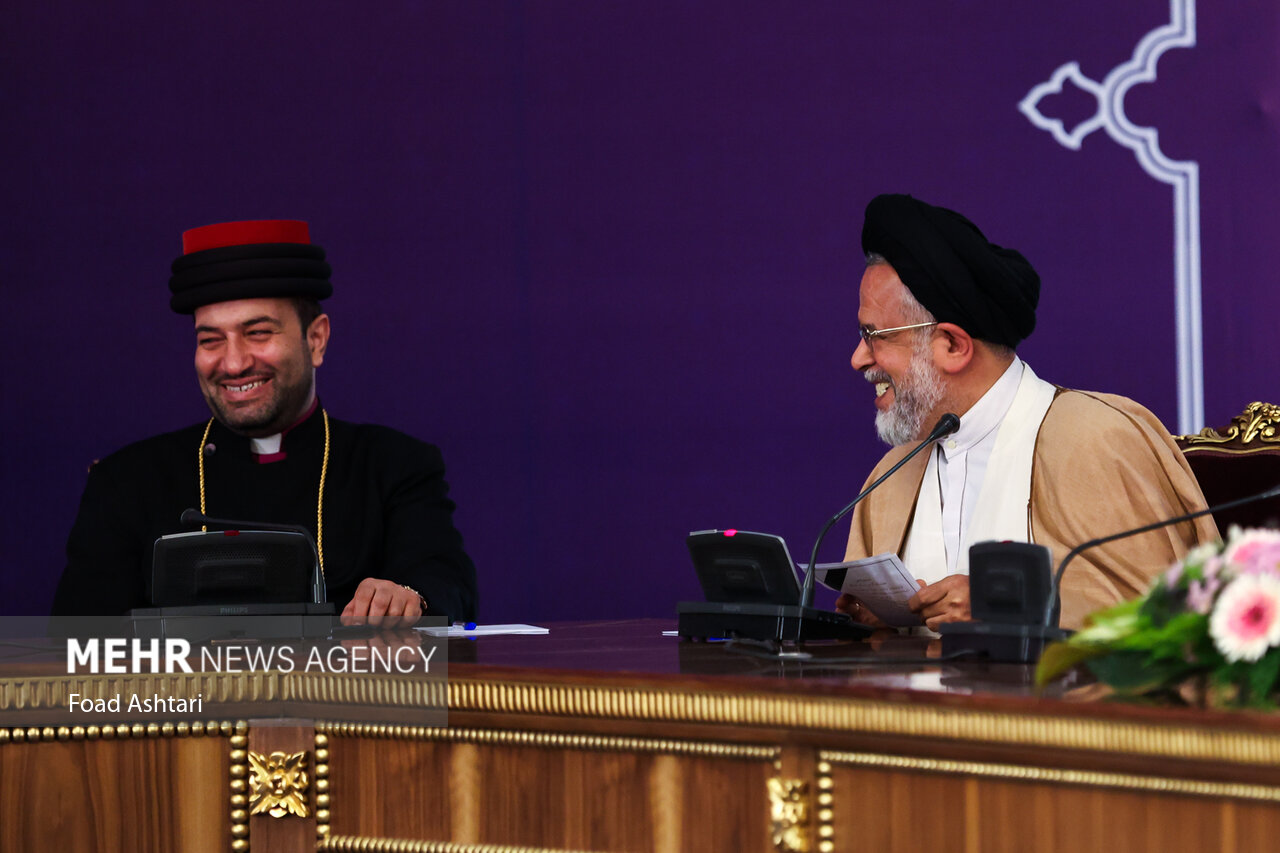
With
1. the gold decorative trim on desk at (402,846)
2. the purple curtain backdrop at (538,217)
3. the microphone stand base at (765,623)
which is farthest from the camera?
the purple curtain backdrop at (538,217)

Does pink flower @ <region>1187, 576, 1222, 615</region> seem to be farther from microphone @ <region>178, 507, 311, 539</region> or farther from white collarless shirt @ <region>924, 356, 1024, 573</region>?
white collarless shirt @ <region>924, 356, 1024, 573</region>

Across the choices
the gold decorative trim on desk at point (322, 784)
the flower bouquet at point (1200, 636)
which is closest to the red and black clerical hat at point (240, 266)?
the gold decorative trim on desk at point (322, 784)

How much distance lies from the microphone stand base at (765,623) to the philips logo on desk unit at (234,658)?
1.36 ft

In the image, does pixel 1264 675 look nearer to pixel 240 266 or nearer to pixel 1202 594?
pixel 1202 594

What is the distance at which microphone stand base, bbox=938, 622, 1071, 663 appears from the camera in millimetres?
1918

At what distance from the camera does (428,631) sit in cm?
256

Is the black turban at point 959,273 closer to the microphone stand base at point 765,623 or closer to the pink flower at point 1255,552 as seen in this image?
the microphone stand base at point 765,623

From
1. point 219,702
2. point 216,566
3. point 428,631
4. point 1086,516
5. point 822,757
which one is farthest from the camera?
point 1086,516

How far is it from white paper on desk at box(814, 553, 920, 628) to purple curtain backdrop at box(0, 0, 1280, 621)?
1.57 meters

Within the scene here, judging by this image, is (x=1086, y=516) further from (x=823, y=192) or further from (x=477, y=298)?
A: (x=477, y=298)

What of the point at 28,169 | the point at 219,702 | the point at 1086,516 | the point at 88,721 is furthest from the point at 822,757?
the point at 28,169

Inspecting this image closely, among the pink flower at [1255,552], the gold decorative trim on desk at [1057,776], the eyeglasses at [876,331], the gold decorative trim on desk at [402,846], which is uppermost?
the eyeglasses at [876,331]

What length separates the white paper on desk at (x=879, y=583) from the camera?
2369mm

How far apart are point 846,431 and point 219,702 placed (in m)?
2.36
